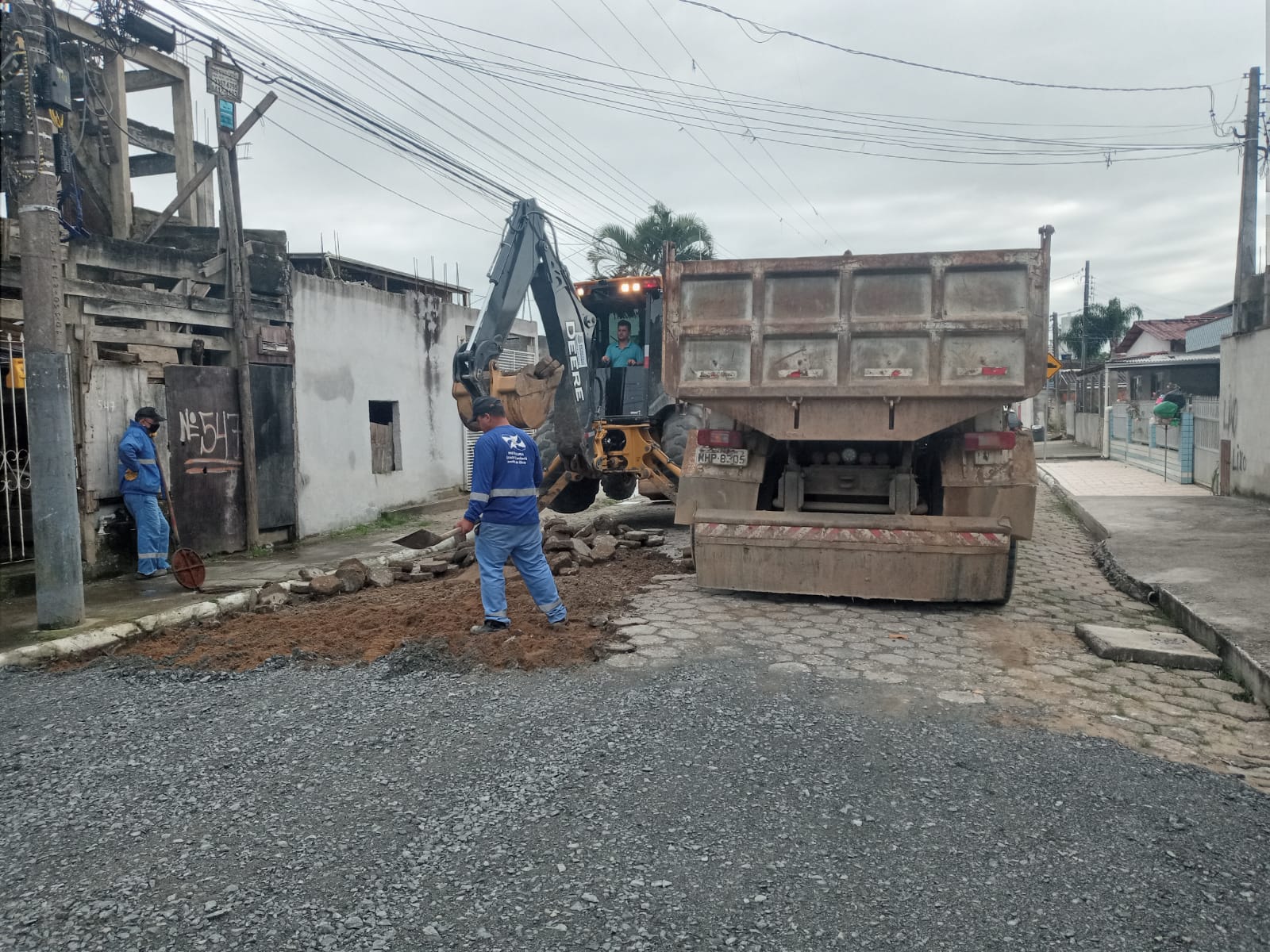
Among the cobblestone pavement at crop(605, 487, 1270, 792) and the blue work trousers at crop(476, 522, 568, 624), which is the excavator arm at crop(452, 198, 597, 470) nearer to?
the blue work trousers at crop(476, 522, 568, 624)

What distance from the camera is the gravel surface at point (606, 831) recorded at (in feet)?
8.64

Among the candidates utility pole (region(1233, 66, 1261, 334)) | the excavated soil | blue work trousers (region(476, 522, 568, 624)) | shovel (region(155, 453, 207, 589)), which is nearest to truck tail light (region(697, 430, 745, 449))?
the excavated soil

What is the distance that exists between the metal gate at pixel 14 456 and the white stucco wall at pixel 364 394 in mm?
2776

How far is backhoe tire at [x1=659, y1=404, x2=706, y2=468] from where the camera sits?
33.6ft

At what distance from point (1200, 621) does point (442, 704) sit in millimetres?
4616

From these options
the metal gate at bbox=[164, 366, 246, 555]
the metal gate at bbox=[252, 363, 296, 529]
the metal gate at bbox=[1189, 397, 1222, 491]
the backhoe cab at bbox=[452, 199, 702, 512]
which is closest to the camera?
the backhoe cab at bbox=[452, 199, 702, 512]

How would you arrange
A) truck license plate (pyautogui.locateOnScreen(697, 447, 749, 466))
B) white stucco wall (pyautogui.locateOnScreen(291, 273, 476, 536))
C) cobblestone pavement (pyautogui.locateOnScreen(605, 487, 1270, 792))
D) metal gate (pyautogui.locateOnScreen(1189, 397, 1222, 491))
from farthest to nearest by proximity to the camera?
metal gate (pyautogui.locateOnScreen(1189, 397, 1222, 491))
white stucco wall (pyautogui.locateOnScreen(291, 273, 476, 536))
truck license plate (pyautogui.locateOnScreen(697, 447, 749, 466))
cobblestone pavement (pyautogui.locateOnScreen(605, 487, 1270, 792))

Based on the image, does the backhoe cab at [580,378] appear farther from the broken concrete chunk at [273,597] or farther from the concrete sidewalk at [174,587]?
the concrete sidewalk at [174,587]

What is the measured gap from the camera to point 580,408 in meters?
10.1

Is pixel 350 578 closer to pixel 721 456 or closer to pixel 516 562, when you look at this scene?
pixel 516 562

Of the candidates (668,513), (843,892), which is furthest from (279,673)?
(668,513)

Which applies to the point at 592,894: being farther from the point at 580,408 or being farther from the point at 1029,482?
the point at 580,408

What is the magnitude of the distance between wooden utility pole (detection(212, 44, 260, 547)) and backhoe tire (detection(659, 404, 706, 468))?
14.7 ft

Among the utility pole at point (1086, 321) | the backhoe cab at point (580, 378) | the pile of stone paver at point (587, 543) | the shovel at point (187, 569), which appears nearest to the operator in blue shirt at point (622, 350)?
the backhoe cab at point (580, 378)
